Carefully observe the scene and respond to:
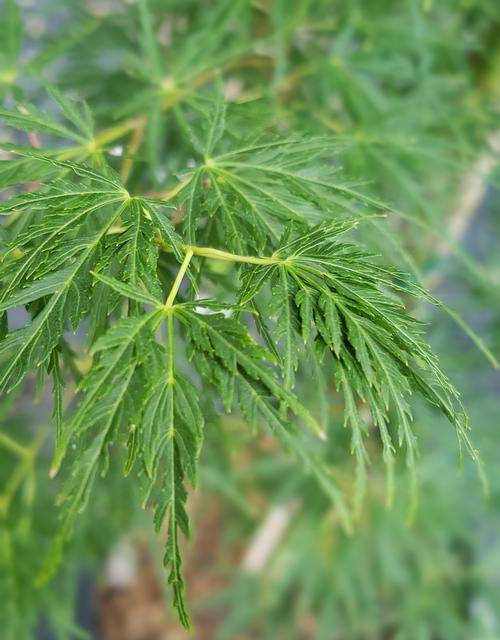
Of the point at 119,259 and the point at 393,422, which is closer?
the point at 119,259

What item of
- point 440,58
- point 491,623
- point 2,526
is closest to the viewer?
point 2,526

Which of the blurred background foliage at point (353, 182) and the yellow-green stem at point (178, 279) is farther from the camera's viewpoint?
the blurred background foliage at point (353, 182)

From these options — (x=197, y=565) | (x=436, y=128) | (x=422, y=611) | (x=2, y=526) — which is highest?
(x=436, y=128)

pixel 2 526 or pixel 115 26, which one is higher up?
pixel 115 26

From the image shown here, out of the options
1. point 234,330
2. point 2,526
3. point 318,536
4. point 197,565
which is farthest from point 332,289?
point 197,565

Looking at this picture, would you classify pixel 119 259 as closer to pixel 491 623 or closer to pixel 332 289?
pixel 332 289

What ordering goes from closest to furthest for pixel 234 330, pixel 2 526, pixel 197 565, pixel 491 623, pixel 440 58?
1. pixel 234 330
2. pixel 2 526
3. pixel 440 58
4. pixel 491 623
5. pixel 197 565

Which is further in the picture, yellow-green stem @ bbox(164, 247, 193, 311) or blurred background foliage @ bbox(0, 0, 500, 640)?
blurred background foliage @ bbox(0, 0, 500, 640)
